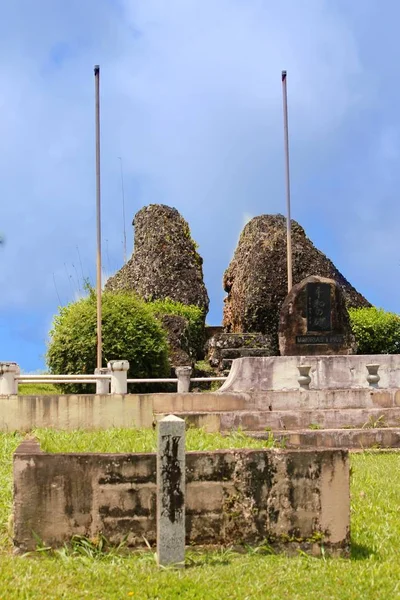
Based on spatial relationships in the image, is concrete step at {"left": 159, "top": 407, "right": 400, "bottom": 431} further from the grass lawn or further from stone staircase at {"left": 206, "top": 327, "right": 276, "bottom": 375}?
stone staircase at {"left": 206, "top": 327, "right": 276, "bottom": 375}

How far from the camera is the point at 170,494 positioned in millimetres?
6367

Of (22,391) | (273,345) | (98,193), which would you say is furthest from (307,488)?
(273,345)

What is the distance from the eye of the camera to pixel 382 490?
32.5 feet

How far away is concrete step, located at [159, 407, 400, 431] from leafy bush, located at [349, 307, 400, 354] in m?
13.1


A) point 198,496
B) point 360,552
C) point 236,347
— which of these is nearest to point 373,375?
point 236,347

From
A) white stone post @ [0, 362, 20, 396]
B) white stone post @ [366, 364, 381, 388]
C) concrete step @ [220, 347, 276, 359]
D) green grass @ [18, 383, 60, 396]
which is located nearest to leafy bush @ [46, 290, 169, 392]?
green grass @ [18, 383, 60, 396]

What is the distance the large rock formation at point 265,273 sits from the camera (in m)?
28.9

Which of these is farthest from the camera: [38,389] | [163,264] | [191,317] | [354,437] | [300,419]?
[163,264]

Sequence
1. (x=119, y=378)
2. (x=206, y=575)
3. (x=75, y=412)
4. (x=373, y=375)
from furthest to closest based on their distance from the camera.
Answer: (x=373, y=375) → (x=119, y=378) → (x=75, y=412) → (x=206, y=575)

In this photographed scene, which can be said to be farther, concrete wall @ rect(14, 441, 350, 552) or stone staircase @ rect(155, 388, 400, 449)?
stone staircase @ rect(155, 388, 400, 449)

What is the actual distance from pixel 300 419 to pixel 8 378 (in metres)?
5.66

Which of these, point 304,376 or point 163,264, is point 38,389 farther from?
point 304,376

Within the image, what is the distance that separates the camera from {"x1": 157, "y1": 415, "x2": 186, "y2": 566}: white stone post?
636 cm

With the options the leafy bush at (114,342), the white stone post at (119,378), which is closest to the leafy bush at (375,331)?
the leafy bush at (114,342)
